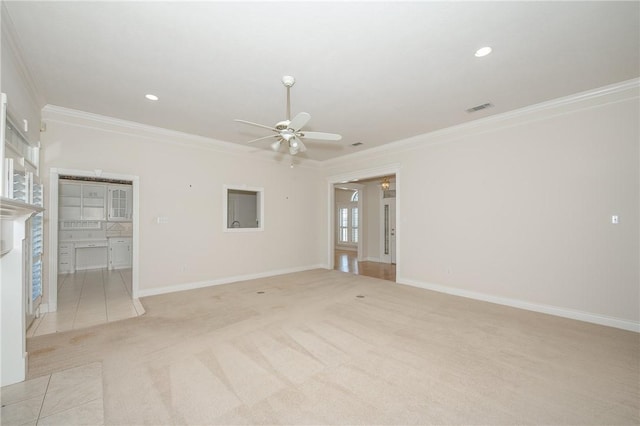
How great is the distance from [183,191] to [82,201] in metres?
4.39

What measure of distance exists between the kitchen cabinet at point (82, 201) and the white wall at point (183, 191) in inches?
159

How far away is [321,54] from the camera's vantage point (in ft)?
9.36

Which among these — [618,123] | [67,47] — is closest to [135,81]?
[67,47]

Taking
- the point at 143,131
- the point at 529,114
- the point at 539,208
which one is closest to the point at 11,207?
the point at 143,131

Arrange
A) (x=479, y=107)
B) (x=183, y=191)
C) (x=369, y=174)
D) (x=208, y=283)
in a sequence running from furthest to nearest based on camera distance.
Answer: (x=369, y=174) < (x=208, y=283) < (x=183, y=191) < (x=479, y=107)

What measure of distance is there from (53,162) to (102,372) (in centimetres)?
347

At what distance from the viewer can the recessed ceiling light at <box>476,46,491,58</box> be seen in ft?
9.04

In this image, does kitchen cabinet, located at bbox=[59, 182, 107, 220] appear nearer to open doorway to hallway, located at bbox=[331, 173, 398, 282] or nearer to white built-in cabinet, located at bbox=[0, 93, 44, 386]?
white built-in cabinet, located at bbox=[0, 93, 44, 386]

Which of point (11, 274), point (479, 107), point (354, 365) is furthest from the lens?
point (479, 107)

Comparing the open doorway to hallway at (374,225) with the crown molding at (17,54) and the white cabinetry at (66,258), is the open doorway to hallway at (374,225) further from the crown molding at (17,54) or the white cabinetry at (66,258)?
the white cabinetry at (66,258)

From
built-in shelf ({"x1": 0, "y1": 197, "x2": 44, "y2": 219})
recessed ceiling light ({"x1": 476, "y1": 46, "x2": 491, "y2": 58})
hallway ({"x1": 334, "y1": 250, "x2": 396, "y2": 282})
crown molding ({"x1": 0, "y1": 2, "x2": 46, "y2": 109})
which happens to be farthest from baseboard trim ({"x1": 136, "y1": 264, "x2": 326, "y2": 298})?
recessed ceiling light ({"x1": 476, "y1": 46, "x2": 491, "y2": 58})

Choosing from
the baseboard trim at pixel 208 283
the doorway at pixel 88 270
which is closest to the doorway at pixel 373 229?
the baseboard trim at pixel 208 283

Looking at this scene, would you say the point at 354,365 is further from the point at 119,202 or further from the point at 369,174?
the point at 119,202

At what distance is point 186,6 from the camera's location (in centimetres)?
222
